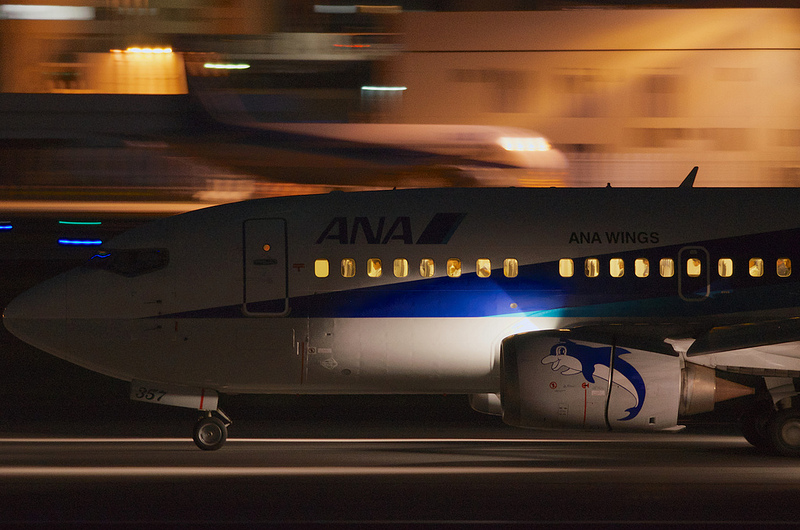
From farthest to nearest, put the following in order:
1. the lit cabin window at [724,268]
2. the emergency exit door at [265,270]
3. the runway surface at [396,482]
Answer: the lit cabin window at [724,268] → the emergency exit door at [265,270] → the runway surface at [396,482]

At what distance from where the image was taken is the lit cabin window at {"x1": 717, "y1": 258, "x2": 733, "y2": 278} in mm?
12492

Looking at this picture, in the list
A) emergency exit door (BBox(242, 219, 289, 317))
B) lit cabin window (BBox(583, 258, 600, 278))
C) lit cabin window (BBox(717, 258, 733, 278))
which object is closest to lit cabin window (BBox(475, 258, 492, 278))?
lit cabin window (BBox(583, 258, 600, 278))

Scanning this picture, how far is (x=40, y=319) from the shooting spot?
39.3 feet

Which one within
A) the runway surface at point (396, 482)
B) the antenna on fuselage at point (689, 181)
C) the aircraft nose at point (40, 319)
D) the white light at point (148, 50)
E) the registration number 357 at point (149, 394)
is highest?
the white light at point (148, 50)

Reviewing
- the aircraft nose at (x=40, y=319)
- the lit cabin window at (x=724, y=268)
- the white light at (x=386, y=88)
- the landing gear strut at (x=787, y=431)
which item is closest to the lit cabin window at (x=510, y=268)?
the lit cabin window at (x=724, y=268)

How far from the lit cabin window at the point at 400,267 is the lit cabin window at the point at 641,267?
9.63ft

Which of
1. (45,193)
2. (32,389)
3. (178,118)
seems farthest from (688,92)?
(32,389)

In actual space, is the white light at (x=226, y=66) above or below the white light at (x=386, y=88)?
above

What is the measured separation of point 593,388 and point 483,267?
7.09 ft

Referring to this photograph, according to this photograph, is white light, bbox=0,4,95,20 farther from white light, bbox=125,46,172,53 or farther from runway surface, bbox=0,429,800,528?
runway surface, bbox=0,429,800,528

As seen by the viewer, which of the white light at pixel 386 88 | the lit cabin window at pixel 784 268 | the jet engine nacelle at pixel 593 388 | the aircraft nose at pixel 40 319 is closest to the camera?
the jet engine nacelle at pixel 593 388

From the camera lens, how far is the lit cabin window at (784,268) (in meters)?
12.6

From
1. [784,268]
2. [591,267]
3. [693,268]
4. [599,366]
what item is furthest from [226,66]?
[599,366]

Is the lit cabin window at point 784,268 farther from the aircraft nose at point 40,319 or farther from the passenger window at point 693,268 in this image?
the aircraft nose at point 40,319
